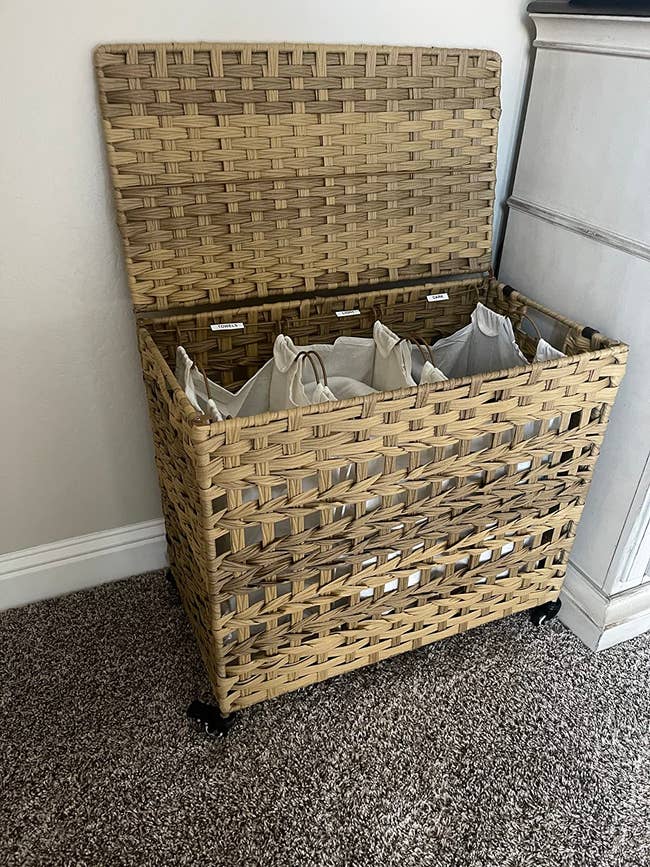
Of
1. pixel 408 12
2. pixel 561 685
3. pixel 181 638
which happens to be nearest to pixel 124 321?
pixel 181 638

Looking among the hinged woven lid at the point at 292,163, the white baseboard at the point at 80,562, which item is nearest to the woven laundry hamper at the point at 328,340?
the hinged woven lid at the point at 292,163

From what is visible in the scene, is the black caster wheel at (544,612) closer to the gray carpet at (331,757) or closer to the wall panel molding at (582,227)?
the gray carpet at (331,757)

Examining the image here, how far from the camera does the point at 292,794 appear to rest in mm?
1054

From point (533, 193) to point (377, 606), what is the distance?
2.66ft

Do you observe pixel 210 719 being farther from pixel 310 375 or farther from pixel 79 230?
pixel 79 230

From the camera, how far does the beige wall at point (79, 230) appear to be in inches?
40.1

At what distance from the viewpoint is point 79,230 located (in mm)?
1134

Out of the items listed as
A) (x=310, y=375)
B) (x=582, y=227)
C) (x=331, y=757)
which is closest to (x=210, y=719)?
(x=331, y=757)

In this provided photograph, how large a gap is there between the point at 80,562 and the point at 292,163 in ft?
2.83

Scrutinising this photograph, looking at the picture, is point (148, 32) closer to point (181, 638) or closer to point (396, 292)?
point (396, 292)

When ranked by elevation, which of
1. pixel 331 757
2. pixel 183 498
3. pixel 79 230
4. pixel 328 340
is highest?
pixel 79 230

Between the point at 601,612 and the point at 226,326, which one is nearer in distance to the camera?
the point at 226,326

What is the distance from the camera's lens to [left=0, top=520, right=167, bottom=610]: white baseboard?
1351 millimetres

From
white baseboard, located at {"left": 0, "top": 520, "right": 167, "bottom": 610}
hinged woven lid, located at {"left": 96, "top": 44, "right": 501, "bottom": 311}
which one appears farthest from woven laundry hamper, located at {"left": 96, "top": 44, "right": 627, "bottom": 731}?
white baseboard, located at {"left": 0, "top": 520, "right": 167, "bottom": 610}
